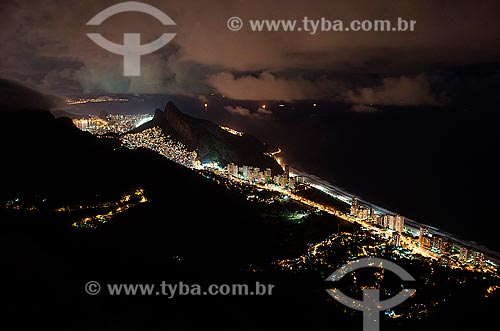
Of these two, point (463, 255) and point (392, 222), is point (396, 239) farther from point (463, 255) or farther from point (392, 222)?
point (463, 255)

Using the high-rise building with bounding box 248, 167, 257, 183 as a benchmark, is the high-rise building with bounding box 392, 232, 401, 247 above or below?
below

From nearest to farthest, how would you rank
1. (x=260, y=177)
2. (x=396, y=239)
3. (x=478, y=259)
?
1. (x=478, y=259)
2. (x=396, y=239)
3. (x=260, y=177)

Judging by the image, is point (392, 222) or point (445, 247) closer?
point (445, 247)

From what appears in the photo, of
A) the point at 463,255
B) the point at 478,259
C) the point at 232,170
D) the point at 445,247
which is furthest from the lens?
the point at 232,170

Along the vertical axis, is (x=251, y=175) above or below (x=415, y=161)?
below

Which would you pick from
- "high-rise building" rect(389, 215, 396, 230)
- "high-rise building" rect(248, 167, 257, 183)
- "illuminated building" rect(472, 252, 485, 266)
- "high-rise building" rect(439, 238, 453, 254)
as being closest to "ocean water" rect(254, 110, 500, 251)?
"high-rise building" rect(439, 238, 453, 254)

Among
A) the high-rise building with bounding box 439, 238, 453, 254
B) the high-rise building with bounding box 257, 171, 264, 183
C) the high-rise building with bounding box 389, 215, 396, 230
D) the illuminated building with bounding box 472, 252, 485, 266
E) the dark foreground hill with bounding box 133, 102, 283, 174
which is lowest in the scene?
the illuminated building with bounding box 472, 252, 485, 266

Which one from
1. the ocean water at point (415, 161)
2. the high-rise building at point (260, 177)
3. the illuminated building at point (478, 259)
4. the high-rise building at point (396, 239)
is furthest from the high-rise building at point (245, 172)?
the illuminated building at point (478, 259)

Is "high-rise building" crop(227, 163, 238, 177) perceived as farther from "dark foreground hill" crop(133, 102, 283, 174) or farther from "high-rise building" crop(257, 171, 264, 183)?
"dark foreground hill" crop(133, 102, 283, 174)

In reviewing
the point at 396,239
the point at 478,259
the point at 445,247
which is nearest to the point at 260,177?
the point at 396,239

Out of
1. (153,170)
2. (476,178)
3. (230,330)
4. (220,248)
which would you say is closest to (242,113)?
(476,178)

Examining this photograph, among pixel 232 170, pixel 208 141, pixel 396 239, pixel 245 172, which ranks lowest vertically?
pixel 396 239

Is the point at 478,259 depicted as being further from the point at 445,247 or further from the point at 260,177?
the point at 260,177
